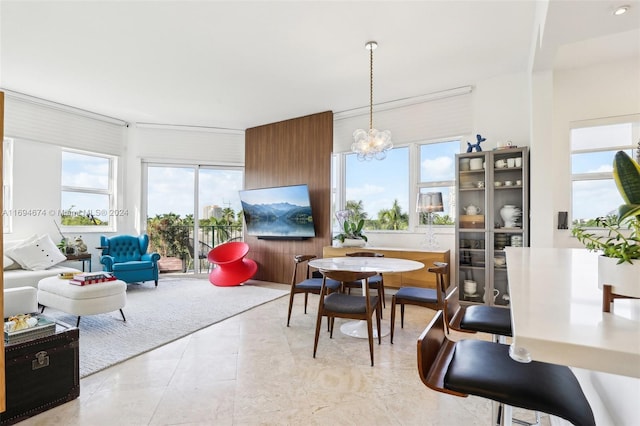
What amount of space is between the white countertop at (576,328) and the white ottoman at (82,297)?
3577mm

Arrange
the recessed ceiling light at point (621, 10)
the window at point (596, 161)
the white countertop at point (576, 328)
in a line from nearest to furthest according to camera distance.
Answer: the white countertop at point (576, 328)
the recessed ceiling light at point (621, 10)
the window at point (596, 161)

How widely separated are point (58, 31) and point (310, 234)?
3842 millimetres

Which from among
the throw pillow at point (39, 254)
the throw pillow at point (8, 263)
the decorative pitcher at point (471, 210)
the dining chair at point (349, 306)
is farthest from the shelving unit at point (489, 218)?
the throw pillow at point (8, 263)

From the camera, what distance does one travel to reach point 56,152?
5.01m

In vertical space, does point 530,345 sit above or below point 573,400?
above

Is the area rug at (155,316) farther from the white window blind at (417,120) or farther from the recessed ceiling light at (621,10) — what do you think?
the recessed ceiling light at (621,10)

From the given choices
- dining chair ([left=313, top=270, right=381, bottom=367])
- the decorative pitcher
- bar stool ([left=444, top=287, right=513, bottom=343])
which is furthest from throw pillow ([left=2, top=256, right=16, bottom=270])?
the decorative pitcher

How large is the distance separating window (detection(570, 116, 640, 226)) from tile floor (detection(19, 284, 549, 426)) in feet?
8.51

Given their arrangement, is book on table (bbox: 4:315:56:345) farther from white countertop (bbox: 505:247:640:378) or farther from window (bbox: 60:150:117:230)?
window (bbox: 60:150:117:230)

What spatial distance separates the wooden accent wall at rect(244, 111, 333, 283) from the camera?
514 cm

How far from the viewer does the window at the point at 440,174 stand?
4.41 meters

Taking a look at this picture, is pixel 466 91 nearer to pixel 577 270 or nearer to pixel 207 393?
pixel 577 270

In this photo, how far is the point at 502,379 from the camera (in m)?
0.89

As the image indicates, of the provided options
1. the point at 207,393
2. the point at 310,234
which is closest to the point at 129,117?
the point at 310,234
